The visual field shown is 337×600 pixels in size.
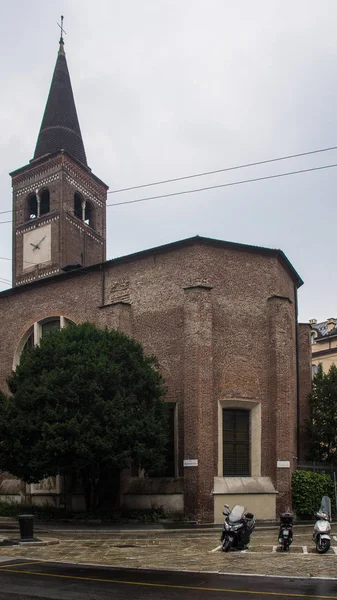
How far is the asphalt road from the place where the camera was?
9.16m

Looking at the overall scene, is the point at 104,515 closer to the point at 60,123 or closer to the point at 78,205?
the point at 78,205

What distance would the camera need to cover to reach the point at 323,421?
29078mm

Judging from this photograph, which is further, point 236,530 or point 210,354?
point 210,354

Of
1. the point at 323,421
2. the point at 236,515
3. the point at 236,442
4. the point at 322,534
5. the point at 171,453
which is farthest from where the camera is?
the point at 323,421

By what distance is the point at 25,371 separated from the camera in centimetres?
2408

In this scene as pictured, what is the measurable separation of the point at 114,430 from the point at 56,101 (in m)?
34.1

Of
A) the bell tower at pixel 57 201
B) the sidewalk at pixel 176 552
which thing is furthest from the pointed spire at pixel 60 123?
the sidewalk at pixel 176 552

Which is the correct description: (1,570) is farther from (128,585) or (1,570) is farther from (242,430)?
(242,430)

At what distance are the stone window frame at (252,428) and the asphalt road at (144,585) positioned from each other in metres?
12.9

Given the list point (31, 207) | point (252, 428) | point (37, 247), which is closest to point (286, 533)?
point (252, 428)

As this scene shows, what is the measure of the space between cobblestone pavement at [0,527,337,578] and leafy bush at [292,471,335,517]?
4.47 metres

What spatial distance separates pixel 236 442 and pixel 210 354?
3.69 m

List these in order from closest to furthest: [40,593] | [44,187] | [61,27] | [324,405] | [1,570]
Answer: [40,593], [1,570], [324,405], [44,187], [61,27]

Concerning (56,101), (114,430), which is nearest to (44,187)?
(56,101)
